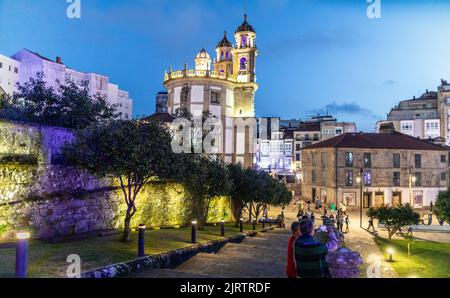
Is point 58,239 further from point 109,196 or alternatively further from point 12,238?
point 109,196

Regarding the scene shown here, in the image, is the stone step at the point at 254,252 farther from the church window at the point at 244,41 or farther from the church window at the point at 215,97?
the church window at the point at 244,41

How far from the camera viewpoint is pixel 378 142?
4994 centimetres

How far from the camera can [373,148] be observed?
48062mm

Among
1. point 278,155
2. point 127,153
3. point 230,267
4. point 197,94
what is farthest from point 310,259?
point 278,155

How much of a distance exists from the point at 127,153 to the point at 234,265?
6.12 m

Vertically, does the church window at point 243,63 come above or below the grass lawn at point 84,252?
above

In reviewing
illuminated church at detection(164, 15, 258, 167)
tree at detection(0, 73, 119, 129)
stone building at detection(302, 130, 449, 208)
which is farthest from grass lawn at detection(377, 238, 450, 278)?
illuminated church at detection(164, 15, 258, 167)

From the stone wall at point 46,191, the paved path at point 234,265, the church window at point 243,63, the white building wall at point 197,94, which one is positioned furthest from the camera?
the church window at point 243,63

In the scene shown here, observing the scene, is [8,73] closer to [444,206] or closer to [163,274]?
[163,274]

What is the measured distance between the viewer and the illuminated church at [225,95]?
2064 inches

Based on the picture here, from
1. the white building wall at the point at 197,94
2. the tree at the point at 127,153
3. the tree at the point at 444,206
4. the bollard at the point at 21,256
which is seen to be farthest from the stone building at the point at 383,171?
the bollard at the point at 21,256

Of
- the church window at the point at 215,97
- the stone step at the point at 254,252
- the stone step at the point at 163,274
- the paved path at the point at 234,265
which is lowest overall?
the stone step at the point at 254,252

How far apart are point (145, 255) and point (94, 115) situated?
15.2 meters
